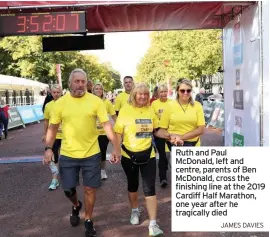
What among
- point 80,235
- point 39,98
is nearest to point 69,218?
point 80,235

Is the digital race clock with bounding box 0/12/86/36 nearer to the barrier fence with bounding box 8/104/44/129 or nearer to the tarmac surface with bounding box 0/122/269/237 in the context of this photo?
the tarmac surface with bounding box 0/122/269/237

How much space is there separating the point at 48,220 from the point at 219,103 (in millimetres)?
12003

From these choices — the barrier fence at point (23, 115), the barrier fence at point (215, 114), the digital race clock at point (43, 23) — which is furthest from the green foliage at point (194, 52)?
the digital race clock at point (43, 23)

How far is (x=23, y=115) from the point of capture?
22.1m

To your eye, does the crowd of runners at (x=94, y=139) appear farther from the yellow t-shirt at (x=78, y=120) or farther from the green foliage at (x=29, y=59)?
the green foliage at (x=29, y=59)

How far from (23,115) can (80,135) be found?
61.2 ft

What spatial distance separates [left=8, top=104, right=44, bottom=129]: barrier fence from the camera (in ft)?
65.9

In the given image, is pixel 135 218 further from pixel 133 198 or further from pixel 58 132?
pixel 58 132

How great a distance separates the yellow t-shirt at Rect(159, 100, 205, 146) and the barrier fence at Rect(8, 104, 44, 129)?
15.8m

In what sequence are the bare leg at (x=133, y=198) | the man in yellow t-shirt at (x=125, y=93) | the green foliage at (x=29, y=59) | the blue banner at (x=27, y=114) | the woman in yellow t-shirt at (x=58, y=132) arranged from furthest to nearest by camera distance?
1. the green foliage at (x=29, y=59)
2. the blue banner at (x=27, y=114)
3. the man in yellow t-shirt at (x=125, y=93)
4. the woman in yellow t-shirt at (x=58, y=132)
5. the bare leg at (x=133, y=198)

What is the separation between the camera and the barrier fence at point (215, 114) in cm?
1550

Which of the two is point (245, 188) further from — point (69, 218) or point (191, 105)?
point (69, 218)

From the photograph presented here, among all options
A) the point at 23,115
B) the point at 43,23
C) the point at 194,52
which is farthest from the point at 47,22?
the point at 194,52

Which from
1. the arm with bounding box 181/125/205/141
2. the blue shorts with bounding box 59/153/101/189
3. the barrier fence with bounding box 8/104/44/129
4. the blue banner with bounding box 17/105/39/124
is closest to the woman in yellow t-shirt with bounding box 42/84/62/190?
the blue shorts with bounding box 59/153/101/189
